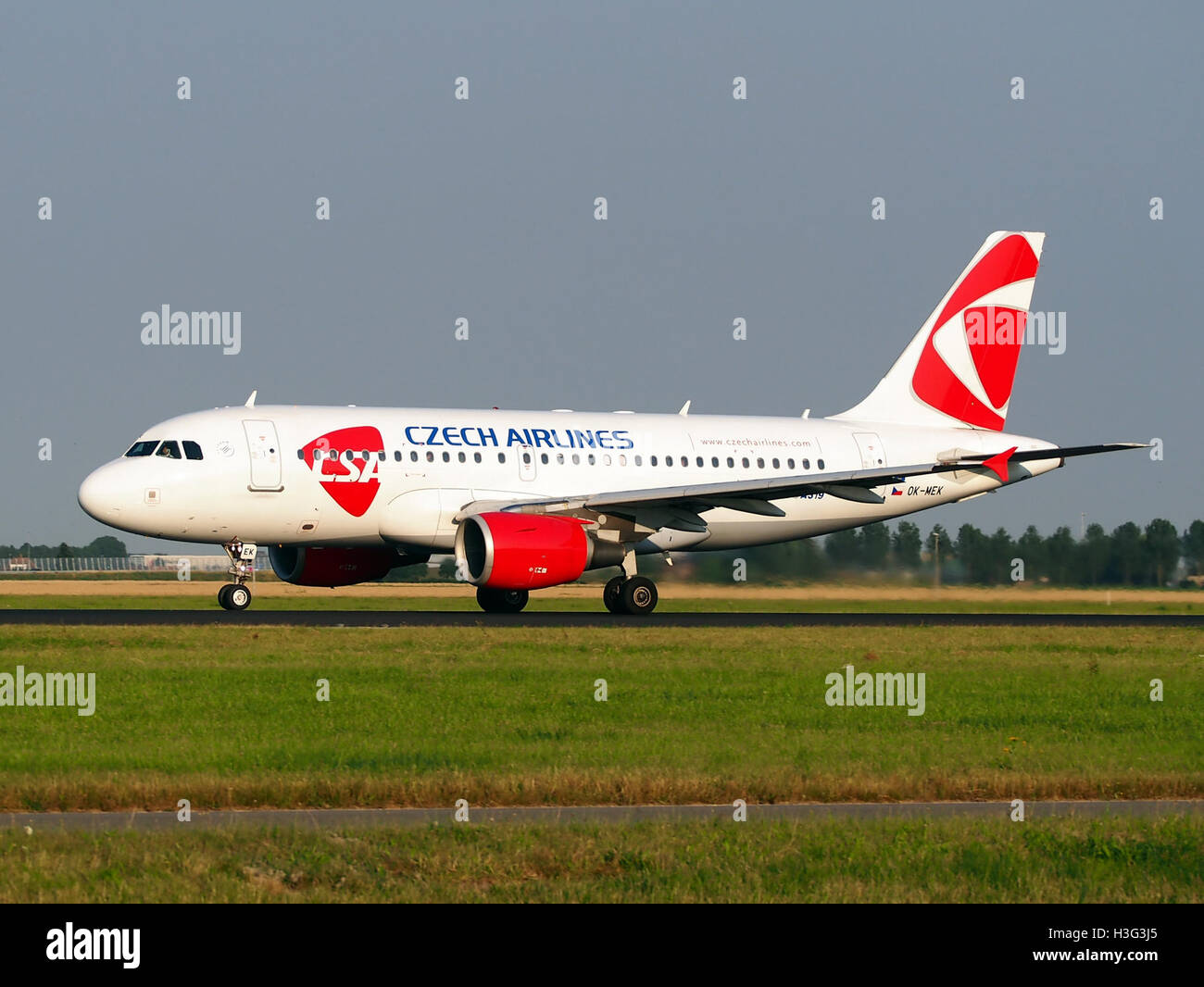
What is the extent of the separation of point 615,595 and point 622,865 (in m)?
25.4

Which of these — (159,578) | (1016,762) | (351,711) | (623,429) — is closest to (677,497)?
(623,429)

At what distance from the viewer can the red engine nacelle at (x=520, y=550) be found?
31.6 meters

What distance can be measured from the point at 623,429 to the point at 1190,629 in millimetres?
12677

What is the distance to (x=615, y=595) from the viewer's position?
35.4 m

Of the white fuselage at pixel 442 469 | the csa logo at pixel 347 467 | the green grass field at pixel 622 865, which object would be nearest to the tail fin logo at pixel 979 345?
the white fuselage at pixel 442 469

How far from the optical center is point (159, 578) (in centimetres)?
7425

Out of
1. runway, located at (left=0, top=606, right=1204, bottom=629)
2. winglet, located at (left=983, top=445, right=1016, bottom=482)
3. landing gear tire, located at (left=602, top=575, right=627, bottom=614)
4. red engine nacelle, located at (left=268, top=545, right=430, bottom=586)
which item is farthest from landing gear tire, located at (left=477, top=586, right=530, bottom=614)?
winglet, located at (left=983, top=445, right=1016, bottom=482)

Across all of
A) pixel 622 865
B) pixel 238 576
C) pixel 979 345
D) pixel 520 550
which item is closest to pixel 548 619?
pixel 520 550

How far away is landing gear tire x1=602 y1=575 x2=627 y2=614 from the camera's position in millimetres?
35344

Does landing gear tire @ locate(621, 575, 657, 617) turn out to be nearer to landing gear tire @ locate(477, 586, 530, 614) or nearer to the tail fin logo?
landing gear tire @ locate(477, 586, 530, 614)

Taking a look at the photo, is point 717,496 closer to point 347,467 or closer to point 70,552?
point 347,467
